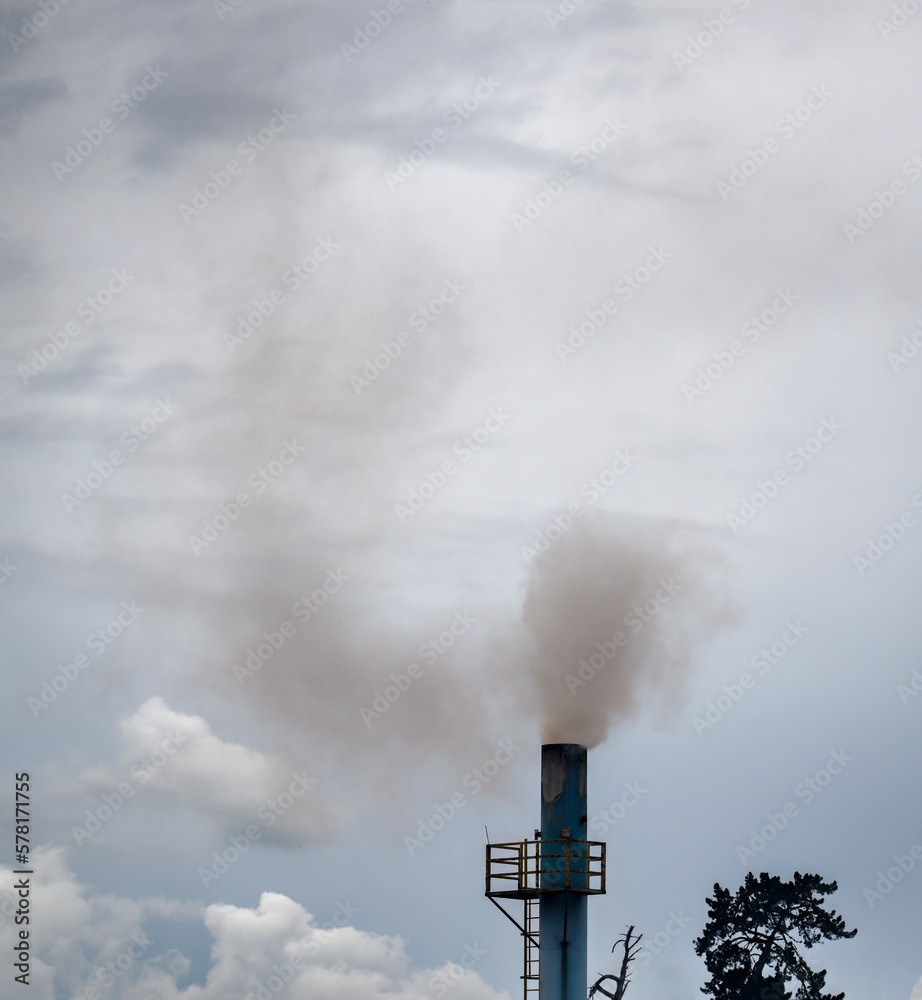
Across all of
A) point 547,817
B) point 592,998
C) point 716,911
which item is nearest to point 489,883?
point 547,817

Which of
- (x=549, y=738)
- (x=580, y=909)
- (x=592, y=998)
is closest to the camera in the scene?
(x=580, y=909)

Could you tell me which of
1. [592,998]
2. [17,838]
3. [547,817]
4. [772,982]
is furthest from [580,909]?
[772,982]

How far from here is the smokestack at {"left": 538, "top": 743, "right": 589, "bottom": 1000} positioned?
3419 centimetres

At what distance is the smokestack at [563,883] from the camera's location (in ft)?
→ 112

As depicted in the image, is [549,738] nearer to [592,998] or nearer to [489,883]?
[489,883]

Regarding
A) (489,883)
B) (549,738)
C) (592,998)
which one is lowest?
(592,998)

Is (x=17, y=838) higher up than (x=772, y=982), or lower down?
higher up

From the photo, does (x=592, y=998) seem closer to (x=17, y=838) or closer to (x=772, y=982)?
(x=772, y=982)

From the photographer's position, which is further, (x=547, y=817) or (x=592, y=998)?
(x=592, y=998)

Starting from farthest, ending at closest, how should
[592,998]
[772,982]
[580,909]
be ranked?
[772,982]
[592,998]
[580,909]

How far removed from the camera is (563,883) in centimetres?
3453

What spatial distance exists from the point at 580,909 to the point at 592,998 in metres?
11.2

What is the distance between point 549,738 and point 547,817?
103 inches

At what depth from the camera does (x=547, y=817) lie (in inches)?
1382
